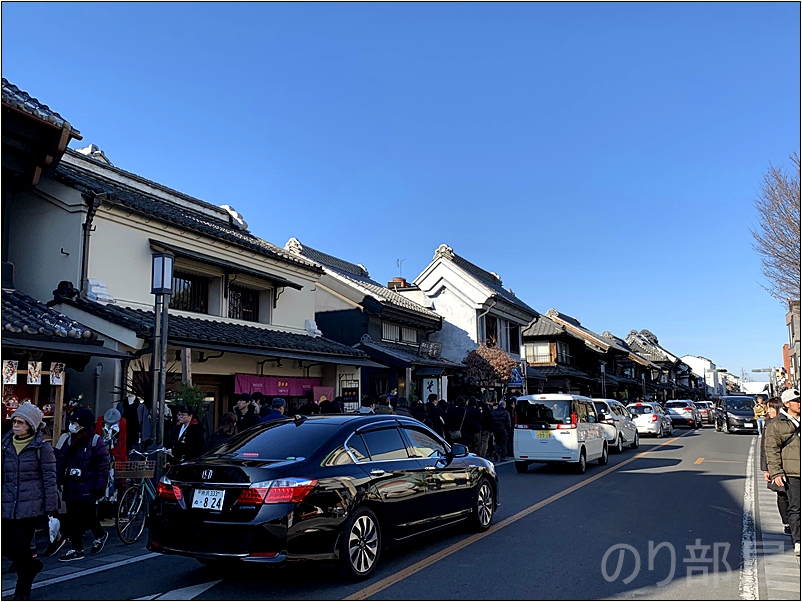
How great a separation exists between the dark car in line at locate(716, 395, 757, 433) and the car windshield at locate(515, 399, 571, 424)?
63.2 ft

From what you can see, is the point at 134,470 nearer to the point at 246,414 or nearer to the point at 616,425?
the point at 246,414

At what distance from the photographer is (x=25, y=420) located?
19.7ft

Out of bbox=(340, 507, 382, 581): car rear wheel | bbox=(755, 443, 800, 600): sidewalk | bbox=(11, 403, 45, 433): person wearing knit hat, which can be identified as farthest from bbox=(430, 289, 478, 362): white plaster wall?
bbox=(11, 403, 45, 433): person wearing knit hat

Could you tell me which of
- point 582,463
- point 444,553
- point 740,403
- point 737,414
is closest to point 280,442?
point 444,553

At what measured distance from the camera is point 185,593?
237 inches

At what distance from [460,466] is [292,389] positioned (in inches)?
426

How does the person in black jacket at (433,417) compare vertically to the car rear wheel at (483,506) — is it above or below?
above

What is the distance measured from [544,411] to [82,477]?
419 inches

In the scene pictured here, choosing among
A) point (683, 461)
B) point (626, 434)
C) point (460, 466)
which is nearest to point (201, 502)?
point (460, 466)

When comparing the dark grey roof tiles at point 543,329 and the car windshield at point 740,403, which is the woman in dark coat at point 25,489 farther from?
the dark grey roof tiles at point 543,329

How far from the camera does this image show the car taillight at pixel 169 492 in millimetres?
6312

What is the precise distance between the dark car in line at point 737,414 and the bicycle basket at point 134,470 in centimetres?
2869

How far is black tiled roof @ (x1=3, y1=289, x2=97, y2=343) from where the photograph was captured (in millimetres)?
9383

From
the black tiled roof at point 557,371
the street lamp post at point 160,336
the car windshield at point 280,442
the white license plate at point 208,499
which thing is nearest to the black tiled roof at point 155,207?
the street lamp post at point 160,336
